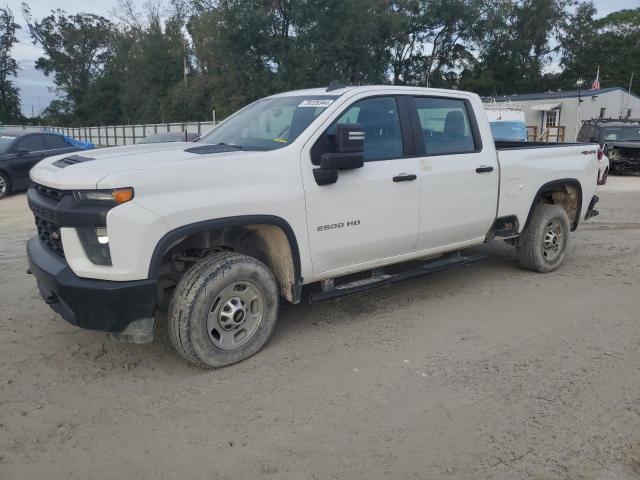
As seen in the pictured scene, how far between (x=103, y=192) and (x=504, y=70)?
2340 inches

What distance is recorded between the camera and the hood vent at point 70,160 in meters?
3.76

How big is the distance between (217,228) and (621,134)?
61.3 ft

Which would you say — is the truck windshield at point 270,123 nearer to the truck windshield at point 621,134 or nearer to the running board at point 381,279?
the running board at point 381,279

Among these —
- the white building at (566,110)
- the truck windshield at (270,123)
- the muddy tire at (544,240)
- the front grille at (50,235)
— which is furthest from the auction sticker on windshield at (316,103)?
the white building at (566,110)

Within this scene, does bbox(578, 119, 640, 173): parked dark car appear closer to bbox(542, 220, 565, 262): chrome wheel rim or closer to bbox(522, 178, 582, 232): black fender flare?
→ bbox(522, 178, 582, 232): black fender flare

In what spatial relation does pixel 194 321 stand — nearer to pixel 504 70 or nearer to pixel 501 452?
pixel 501 452

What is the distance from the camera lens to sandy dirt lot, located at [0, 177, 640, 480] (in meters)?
2.84

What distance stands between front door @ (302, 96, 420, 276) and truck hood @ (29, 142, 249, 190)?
0.71 m

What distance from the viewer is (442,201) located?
491 cm

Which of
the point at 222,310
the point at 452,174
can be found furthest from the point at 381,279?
the point at 222,310

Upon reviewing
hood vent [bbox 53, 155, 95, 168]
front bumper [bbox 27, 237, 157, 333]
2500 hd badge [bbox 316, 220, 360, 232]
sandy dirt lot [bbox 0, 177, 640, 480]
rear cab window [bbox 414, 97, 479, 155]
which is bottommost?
sandy dirt lot [bbox 0, 177, 640, 480]

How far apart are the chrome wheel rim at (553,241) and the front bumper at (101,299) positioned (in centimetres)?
458

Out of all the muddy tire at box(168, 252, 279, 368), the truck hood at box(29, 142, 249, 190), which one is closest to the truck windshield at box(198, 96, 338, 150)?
the truck hood at box(29, 142, 249, 190)

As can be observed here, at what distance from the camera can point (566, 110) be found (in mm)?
35219
